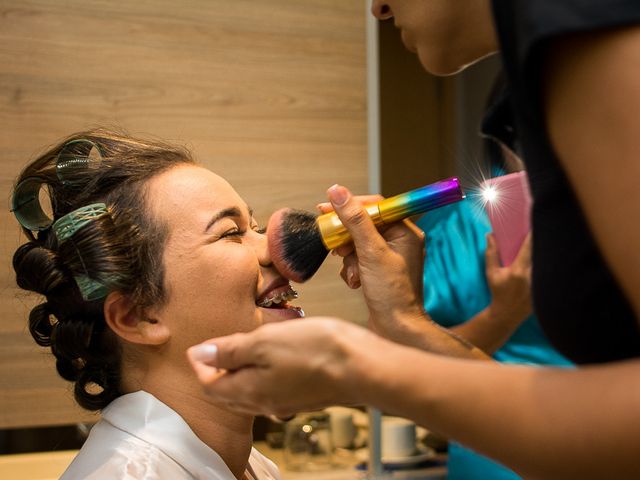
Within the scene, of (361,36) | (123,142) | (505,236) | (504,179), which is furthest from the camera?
(361,36)

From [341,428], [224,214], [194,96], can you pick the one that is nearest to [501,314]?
[224,214]

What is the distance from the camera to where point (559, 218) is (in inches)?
21.1

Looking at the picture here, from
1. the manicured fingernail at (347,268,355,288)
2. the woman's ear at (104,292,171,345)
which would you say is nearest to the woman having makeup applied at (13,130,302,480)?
the woman's ear at (104,292,171,345)

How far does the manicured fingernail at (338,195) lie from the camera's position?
3.18ft

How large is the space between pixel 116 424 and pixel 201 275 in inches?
9.3

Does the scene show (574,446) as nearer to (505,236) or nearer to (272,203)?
(505,236)

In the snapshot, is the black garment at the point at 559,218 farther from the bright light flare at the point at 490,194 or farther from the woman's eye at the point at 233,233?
the bright light flare at the point at 490,194

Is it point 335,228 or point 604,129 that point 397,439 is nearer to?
point 335,228

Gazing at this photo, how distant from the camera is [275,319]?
3.64ft

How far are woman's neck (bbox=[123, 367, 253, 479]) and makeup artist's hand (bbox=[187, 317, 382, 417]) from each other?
0.49 meters

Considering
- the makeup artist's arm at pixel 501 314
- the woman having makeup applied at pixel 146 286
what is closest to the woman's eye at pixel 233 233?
the woman having makeup applied at pixel 146 286

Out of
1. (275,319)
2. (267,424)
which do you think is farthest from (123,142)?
(267,424)

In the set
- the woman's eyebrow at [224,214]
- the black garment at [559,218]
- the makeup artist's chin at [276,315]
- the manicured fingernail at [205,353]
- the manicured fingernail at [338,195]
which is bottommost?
the makeup artist's chin at [276,315]

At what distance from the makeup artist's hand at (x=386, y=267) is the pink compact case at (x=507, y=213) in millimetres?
389
